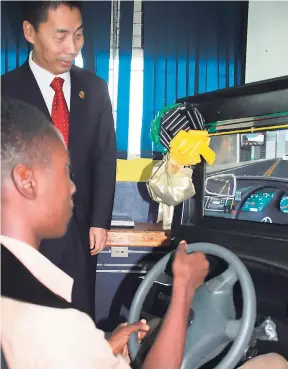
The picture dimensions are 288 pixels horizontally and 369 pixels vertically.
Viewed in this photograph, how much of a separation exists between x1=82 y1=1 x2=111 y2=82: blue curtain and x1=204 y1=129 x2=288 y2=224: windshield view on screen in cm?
93

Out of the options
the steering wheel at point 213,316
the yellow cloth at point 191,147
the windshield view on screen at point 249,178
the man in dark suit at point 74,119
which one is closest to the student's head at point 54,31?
the man in dark suit at point 74,119

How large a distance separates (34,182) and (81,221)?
0.77 m

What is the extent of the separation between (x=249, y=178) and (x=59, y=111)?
2.09 feet

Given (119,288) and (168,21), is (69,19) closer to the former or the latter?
(168,21)

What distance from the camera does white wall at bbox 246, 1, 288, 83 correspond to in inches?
81.3

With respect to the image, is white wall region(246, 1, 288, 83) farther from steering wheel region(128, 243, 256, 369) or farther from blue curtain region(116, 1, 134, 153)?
steering wheel region(128, 243, 256, 369)

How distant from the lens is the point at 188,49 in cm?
225

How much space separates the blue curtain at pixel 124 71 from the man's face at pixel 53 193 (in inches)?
52.3

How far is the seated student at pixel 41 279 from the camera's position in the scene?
27.7 inches

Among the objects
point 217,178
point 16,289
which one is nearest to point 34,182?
point 16,289

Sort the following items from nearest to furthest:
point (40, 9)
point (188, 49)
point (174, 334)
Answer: point (174, 334), point (40, 9), point (188, 49)

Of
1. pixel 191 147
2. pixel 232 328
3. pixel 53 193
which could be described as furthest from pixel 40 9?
pixel 232 328

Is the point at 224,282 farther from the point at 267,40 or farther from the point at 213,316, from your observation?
the point at 267,40

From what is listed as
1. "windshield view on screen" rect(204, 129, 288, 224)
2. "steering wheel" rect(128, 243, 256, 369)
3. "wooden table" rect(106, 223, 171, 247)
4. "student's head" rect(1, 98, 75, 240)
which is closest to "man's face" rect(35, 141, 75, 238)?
"student's head" rect(1, 98, 75, 240)
